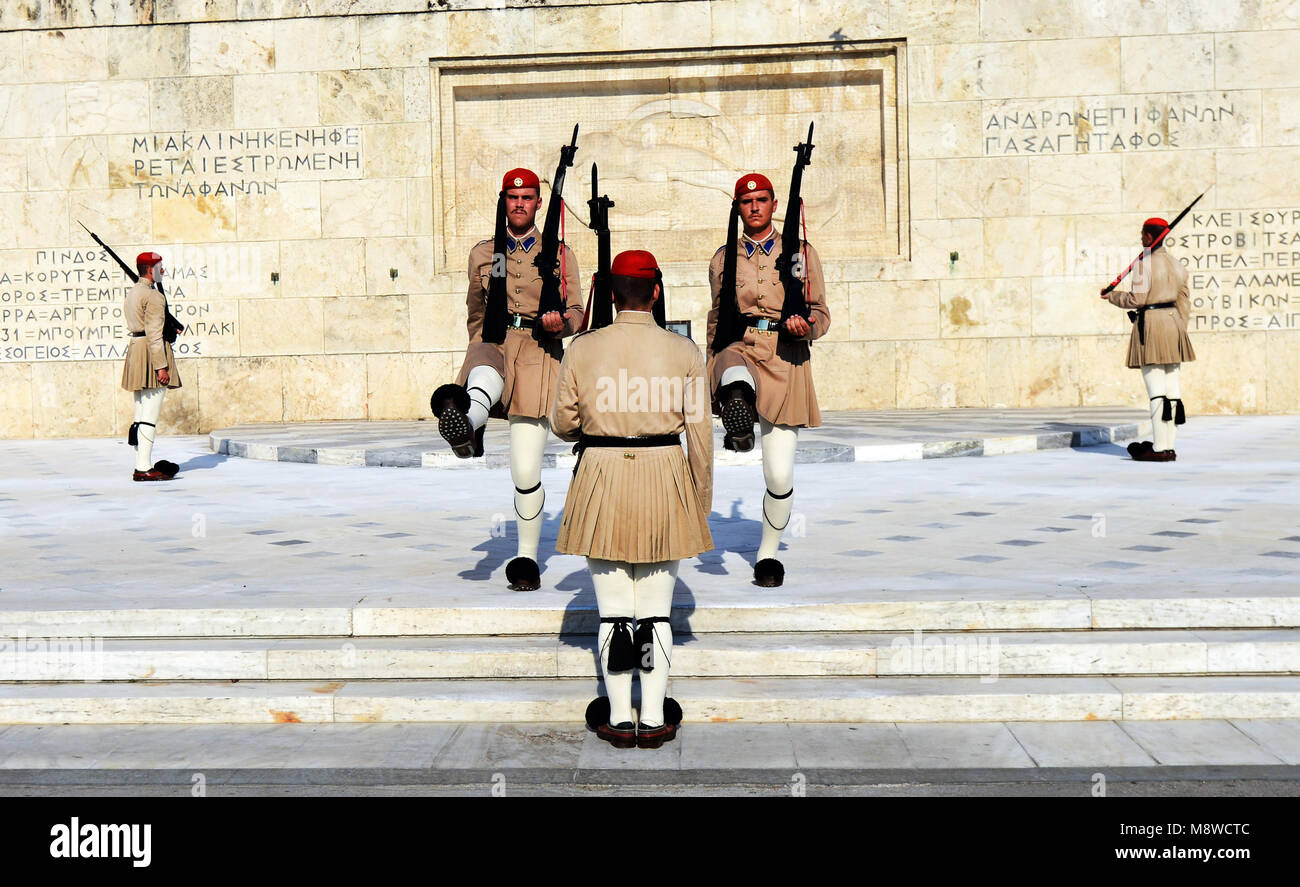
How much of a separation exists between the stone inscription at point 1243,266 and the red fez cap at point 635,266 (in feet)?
41.4

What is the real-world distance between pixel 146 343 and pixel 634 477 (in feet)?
25.7

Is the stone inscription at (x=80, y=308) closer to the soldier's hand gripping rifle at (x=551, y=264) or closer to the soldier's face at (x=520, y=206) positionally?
the soldier's face at (x=520, y=206)

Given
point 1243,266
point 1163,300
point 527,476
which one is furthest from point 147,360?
point 1243,266

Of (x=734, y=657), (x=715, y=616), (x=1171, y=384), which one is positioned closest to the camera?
(x=734, y=657)

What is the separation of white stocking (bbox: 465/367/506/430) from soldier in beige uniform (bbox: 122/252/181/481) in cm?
598

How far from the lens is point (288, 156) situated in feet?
52.0

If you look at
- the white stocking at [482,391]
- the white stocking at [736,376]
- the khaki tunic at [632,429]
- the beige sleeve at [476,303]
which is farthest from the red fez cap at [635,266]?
the beige sleeve at [476,303]

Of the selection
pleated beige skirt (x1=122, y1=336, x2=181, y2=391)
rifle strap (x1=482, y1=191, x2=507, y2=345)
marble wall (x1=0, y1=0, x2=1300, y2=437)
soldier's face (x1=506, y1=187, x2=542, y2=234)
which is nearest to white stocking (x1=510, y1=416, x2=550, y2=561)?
rifle strap (x1=482, y1=191, x2=507, y2=345)

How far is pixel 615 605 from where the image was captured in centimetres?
438

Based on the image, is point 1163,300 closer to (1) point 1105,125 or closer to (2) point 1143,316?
(2) point 1143,316

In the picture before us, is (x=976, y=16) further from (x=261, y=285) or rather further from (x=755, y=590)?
(x=755, y=590)

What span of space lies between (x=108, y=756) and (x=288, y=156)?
12.6 meters

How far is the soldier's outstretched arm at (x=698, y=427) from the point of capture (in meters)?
4.35
